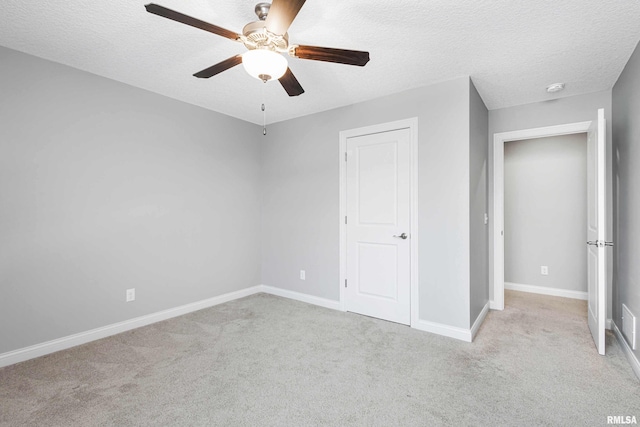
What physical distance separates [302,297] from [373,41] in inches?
117

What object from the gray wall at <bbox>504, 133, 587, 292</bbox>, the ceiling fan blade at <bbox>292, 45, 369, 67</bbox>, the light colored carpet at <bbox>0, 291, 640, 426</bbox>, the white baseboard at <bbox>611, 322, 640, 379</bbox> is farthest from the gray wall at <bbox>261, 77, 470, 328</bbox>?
the gray wall at <bbox>504, 133, 587, 292</bbox>

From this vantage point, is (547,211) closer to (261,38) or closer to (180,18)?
(261,38)

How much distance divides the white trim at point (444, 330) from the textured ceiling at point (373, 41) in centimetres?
229

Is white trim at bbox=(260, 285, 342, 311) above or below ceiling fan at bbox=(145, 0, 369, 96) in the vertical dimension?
below

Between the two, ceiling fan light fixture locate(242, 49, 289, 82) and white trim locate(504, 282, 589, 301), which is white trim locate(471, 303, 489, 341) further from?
ceiling fan light fixture locate(242, 49, 289, 82)

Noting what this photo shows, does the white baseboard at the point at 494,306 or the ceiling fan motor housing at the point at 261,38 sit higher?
the ceiling fan motor housing at the point at 261,38

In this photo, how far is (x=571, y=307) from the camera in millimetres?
3672

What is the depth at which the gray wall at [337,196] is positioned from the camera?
281 cm

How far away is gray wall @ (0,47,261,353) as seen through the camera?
7.80 feet

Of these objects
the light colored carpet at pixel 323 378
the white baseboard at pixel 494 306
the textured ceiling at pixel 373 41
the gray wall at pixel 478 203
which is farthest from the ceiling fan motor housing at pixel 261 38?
the white baseboard at pixel 494 306

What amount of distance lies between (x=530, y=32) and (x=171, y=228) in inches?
142

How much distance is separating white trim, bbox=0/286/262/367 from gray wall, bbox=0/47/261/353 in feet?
0.18

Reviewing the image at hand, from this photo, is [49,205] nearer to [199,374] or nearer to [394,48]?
[199,374]

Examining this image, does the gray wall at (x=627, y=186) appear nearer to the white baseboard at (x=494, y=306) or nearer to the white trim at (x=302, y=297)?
the white baseboard at (x=494, y=306)
